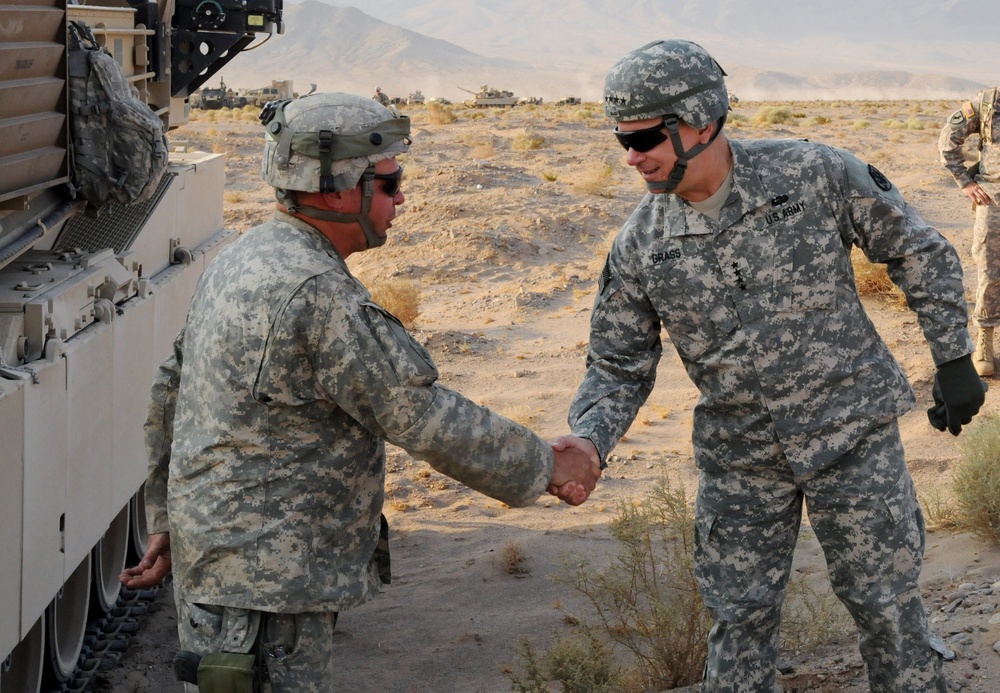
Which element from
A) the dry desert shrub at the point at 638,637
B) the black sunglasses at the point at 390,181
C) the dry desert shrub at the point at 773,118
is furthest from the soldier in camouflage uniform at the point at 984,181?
the dry desert shrub at the point at 773,118

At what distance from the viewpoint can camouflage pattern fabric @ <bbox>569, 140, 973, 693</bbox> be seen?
3.39 meters

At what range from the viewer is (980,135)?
340 inches

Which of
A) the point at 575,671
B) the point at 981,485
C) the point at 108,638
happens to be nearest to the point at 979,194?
the point at 981,485

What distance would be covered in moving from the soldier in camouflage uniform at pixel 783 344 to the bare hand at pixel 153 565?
3.74 ft

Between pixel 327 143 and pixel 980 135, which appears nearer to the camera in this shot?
pixel 327 143

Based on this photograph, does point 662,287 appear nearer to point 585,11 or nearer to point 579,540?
point 579,540

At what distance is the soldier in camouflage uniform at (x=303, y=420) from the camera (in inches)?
114

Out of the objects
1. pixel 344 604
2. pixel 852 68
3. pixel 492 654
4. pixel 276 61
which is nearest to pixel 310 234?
pixel 344 604

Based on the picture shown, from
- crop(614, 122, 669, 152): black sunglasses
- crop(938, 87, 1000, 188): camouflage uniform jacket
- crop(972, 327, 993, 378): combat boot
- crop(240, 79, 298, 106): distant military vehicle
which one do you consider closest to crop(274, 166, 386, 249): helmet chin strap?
crop(614, 122, 669, 152): black sunglasses

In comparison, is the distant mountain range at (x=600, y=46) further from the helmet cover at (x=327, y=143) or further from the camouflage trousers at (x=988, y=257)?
the helmet cover at (x=327, y=143)

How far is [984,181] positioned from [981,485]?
11.1 ft

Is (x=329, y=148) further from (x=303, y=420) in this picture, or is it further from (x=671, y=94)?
(x=671, y=94)

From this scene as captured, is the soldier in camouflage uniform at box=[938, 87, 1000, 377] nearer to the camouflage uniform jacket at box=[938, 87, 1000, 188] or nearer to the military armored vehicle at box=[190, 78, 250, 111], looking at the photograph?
the camouflage uniform jacket at box=[938, 87, 1000, 188]

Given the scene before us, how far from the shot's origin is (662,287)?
11.6 feet
